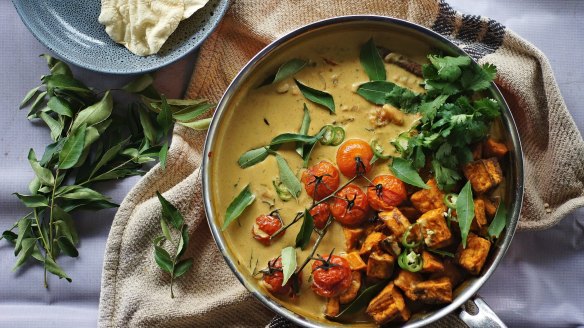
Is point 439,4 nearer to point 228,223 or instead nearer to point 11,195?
point 228,223

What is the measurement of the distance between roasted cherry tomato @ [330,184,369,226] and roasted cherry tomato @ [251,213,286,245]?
162 millimetres

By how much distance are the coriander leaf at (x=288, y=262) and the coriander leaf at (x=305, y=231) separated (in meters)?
0.03

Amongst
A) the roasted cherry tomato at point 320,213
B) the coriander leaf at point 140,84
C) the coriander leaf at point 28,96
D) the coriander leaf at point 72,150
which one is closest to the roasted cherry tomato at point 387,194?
the roasted cherry tomato at point 320,213

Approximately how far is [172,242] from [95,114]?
450mm

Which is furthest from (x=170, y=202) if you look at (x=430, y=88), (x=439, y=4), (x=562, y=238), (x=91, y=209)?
(x=562, y=238)

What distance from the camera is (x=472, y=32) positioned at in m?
2.01

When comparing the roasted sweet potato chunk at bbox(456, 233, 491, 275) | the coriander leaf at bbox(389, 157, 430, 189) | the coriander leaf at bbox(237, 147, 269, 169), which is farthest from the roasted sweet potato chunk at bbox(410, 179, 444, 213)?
the coriander leaf at bbox(237, 147, 269, 169)

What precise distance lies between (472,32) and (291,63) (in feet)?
1.81

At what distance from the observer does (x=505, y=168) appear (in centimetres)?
190

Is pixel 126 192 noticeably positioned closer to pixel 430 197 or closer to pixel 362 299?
pixel 362 299

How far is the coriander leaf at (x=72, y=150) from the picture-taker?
2.00 meters

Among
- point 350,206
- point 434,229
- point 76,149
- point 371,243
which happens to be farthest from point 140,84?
point 434,229

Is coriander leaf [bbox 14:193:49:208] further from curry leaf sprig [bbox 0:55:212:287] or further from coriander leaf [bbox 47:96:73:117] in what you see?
coriander leaf [bbox 47:96:73:117]

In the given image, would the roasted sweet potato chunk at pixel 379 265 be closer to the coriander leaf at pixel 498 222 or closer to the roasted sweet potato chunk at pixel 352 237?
the roasted sweet potato chunk at pixel 352 237
